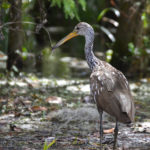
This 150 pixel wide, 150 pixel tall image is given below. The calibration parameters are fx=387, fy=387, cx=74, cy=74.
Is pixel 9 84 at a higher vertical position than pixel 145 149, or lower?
higher

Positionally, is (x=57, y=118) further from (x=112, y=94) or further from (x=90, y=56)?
(x=112, y=94)

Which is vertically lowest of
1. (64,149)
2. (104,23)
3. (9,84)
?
(64,149)

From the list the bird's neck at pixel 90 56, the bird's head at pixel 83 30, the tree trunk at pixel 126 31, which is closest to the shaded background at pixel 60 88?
the tree trunk at pixel 126 31

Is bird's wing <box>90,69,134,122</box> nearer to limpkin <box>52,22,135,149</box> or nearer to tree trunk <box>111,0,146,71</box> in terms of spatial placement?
limpkin <box>52,22,135,149</box>

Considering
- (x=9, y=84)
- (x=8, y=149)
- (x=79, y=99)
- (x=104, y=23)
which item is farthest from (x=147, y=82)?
(x=104, y=23)

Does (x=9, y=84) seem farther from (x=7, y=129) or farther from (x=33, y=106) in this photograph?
(x=7, y=129)

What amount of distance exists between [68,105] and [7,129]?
4.98ft

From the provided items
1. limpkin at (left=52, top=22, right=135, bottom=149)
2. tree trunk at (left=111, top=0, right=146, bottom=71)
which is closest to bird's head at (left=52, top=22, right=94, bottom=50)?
limpkin at (left=52, top=22, right=135, bottom=149)

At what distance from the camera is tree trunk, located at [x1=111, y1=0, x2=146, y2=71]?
8.96 meters

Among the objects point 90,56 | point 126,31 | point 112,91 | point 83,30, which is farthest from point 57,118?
point 126,31

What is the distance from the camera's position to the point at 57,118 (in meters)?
5.75

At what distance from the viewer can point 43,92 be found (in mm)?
7379

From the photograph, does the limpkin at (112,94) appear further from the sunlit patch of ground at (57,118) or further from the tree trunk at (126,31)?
the tree trunk at (126,31)

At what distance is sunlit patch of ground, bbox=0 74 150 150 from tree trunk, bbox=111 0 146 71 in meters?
1.17
